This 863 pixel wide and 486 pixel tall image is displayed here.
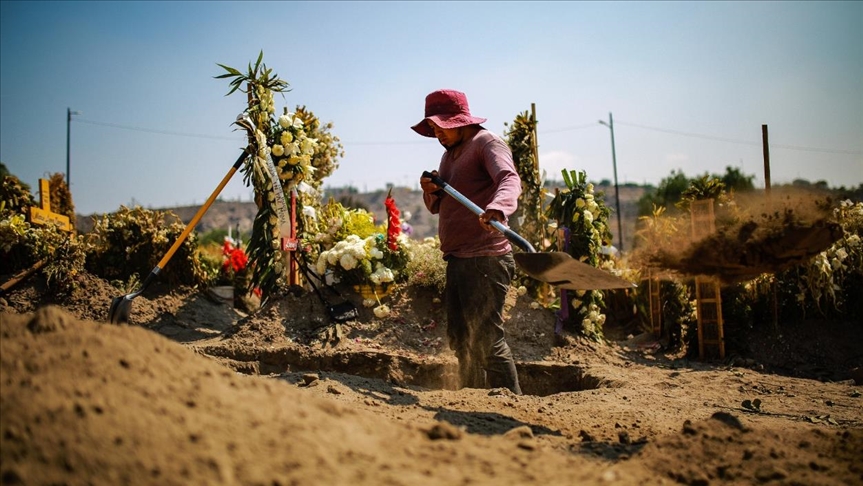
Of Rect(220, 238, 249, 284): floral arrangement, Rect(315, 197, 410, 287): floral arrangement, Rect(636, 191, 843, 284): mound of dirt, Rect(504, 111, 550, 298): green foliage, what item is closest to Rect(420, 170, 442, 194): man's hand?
Rect(636, 191, 843, 284): mound of dirt

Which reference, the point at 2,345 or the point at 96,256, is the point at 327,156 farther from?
the point at 2,345

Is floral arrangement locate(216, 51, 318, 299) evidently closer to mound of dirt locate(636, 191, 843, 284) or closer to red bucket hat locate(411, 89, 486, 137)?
red bucket hat locate(411, 89, 486, 137)

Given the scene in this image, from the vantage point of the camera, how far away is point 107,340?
240cm

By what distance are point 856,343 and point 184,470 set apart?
6.54m

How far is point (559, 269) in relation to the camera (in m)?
3.80

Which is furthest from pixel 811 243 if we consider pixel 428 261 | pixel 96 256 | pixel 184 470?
pixel 96 256

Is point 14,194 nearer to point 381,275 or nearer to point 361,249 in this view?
point 361,249

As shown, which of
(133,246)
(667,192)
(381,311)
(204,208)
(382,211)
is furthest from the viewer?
(382,211)

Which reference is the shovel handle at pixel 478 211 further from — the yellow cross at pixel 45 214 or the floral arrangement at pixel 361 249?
the yellow cross at pixel 45 214

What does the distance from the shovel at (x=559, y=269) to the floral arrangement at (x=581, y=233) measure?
2839 millimetres

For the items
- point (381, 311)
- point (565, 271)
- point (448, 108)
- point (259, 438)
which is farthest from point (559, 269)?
point (381, 311)

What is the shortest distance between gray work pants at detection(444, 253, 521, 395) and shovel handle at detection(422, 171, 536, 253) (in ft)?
1.12

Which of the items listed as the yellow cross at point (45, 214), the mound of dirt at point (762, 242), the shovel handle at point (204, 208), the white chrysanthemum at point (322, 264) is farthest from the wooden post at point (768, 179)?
the yellow cross at point (45, 214)

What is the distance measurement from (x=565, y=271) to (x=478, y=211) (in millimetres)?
614
